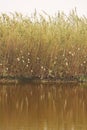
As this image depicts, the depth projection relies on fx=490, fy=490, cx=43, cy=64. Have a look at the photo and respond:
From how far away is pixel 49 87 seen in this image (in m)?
10.5

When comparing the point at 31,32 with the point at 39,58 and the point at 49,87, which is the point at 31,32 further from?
the point at 49,87

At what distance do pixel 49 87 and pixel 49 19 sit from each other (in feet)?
7.84

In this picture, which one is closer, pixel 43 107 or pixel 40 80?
pixel 43 107

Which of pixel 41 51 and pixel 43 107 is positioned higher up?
pixel 41 51

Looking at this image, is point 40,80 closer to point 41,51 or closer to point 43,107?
point 41,51

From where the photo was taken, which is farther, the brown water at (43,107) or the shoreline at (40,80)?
the shoreline at (40,80)

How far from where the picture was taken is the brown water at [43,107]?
6.57m

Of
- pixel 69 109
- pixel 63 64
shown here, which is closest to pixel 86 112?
pixel 69 109

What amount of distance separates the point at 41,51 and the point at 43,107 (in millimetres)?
3828

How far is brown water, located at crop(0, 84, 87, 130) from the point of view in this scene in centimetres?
657

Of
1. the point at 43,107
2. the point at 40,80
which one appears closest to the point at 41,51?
the point at 40,80

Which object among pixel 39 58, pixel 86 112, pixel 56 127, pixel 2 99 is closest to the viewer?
pixel 56 127

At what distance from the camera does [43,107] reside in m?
7.98

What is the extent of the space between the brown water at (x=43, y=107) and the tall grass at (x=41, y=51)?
872 millimetres
